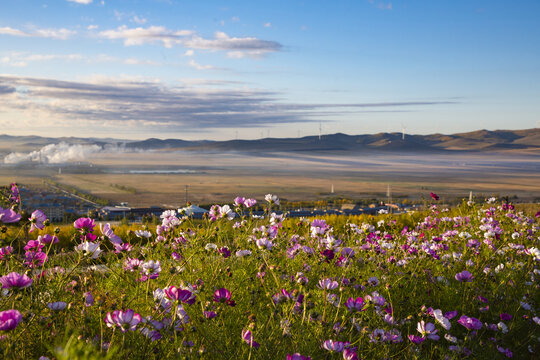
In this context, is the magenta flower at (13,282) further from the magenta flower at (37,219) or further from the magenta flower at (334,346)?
the magenta flower at (334,346)

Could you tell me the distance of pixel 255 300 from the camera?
11.3ft

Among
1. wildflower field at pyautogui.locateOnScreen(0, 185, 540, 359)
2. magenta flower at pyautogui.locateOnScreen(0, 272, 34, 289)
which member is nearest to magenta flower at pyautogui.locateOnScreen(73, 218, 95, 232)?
wildflower field at pyautogui.locateOnScreen(0, 185, 540, 359)

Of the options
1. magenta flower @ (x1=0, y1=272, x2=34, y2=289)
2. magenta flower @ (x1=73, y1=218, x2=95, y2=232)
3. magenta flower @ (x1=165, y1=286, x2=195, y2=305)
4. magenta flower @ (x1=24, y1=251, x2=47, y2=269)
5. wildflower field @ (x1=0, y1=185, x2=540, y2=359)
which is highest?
magenta flower @ (x1=73, y1=218, x2=95, y2=232)

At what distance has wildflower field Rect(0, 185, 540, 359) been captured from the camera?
258 cm

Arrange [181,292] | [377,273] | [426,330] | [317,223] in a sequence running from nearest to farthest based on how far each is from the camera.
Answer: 1. [181,292]
2. [426,330]
3. [317,223]
4. [377,273]

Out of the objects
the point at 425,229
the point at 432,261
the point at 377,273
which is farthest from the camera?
the point at 425,229

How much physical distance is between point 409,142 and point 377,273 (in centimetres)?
16439

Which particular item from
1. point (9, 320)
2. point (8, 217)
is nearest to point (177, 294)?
point (9, 320)

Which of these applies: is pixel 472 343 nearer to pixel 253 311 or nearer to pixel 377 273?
pixel 377 273

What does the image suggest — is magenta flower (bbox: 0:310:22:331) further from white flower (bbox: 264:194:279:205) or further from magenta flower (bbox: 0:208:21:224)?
white flower (bbox: 264:194:279:205)

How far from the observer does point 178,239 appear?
186 inches

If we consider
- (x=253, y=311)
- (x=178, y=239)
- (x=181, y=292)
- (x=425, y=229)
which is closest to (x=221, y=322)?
(x=253, y=311)

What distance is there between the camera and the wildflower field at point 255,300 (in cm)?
258

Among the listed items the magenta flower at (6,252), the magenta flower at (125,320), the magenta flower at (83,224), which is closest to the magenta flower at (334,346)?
the magenta flower at (125,320)
